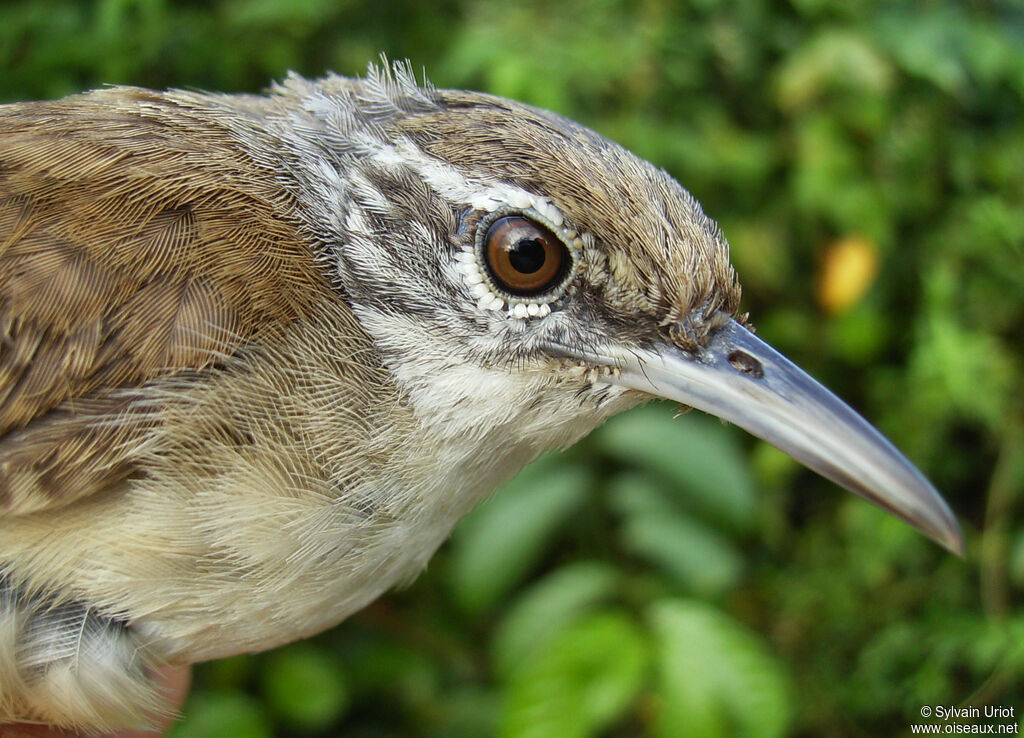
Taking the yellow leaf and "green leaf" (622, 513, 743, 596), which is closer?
"green leaf" (622, 513, 743, 596)

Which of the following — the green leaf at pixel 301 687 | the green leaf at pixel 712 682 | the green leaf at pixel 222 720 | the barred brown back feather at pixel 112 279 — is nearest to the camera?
the barred brown back feather at pixel 112 279

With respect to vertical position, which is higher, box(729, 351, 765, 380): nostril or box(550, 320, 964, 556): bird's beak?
box(729, 351, 765, 380): nostril

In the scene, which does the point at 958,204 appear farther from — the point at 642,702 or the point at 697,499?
the point at 642,702

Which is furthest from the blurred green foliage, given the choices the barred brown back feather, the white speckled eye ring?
the barred brown back feather

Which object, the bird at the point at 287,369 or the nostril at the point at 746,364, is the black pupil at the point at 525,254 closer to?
the bird at the point at 287,369

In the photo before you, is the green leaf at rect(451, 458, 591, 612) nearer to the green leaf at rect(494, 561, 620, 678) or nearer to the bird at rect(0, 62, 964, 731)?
the green leaf at rect(494, 561, 620, 678)

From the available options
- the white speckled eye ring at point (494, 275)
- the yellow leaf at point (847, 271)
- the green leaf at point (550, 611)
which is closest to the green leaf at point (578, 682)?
the green leaf at point (550, 611)

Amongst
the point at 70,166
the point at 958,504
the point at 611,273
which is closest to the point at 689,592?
the point at 958,504
